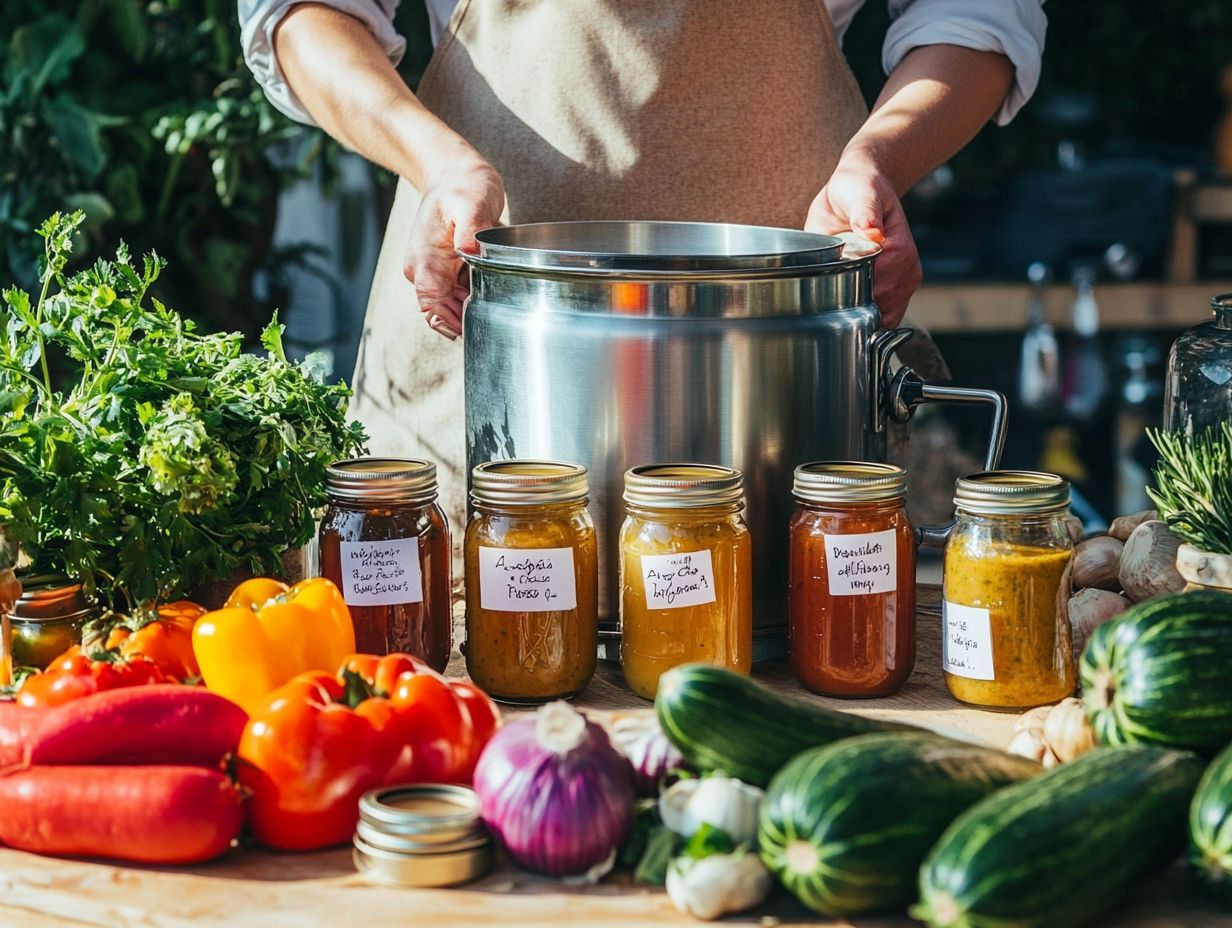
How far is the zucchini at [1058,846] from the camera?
0.89 metres

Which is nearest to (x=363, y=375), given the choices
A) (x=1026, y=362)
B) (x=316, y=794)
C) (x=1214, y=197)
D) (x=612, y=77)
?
(x=612, y=77)

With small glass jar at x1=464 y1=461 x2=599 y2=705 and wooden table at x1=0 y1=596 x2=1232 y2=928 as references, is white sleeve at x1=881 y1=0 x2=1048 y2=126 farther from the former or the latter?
wooden table at x1=0 y1=596 x2=1232 y2=928

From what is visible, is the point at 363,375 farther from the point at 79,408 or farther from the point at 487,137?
the point at 79,408

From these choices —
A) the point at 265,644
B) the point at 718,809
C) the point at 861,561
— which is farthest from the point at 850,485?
the point at 265,644

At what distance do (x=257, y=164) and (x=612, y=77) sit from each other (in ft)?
4.97

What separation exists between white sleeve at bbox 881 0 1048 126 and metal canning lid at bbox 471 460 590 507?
95cm

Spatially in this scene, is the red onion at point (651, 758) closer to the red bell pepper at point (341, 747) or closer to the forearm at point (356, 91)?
the red bell pepper at point (341, 747)

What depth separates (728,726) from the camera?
1.04 meters

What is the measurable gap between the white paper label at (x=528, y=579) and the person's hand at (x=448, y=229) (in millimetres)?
449

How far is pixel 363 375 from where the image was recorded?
2.16 metres

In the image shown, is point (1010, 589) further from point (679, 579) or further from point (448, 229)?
point (448, 229)

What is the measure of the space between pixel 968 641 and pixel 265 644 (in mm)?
599

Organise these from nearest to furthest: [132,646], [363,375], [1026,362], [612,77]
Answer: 1. [132,646]
2. [612,77]
3. [363,375]
4. [1026,362]

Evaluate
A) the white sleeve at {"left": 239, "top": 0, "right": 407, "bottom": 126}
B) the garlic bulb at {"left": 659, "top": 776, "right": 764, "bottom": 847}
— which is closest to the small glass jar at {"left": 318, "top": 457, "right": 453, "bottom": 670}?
the garlic bulb at {"left": 659, "top": 776, "right": 764, "bottom": 847}
